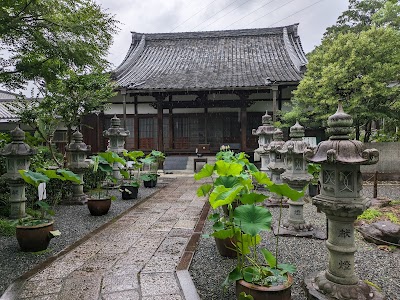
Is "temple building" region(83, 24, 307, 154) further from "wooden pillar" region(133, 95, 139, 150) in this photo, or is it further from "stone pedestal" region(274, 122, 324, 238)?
"stone pedestal" region(274, 122, 324, 238)

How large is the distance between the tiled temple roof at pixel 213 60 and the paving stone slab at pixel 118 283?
12.4m

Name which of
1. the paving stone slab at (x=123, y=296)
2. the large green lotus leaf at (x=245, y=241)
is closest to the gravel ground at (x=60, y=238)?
the paving stone slab at (x=123, y=296)

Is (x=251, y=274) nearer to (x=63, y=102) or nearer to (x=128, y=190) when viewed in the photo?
(x=128, y=190)

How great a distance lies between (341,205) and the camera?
299 cm

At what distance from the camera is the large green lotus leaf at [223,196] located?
2717 millimetres

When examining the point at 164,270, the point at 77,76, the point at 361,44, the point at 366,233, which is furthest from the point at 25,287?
the point at 361,44

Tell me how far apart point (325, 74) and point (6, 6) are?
10.5 metres

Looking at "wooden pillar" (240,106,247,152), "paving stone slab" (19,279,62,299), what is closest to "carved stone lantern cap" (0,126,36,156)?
"paving stone slab" (19,279,62,299)

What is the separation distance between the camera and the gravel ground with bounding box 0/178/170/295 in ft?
12.9

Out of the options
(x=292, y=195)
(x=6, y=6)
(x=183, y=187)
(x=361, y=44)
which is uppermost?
(x=361, y=44)

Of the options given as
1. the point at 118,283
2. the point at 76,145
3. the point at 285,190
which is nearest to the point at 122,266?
the point at 118,283

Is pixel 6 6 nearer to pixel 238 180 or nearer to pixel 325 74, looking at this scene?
pixel 238 180

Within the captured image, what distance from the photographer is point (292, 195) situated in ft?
9.89

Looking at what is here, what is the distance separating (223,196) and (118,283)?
5.95ft
